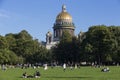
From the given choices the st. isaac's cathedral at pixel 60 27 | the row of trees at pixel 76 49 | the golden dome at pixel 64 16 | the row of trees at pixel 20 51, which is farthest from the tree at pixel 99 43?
the golden dome at pixel 64 16

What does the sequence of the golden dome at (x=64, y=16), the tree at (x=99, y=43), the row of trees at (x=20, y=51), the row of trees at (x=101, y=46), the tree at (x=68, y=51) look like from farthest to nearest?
the golden dome at (x=64, y=16) → the tree at (x=68, y=51) → the row of trees at (x=20, y=51) → the tree at (x=99, y=43) → the row of trees at (x=101, y=46)

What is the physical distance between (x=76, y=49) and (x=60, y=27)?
240 ft

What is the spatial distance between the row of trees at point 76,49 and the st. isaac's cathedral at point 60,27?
56020mm

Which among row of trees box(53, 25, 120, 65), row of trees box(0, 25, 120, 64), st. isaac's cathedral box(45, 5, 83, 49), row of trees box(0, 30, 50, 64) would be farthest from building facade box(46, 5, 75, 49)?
row of trees box(53, 25, 120, 65)

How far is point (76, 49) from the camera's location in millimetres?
110500

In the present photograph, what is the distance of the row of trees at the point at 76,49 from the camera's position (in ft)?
312

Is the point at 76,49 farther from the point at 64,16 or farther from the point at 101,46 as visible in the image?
the point at 64,16

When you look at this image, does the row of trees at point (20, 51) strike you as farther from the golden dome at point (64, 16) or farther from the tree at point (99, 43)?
the golden dome at point (64, 16)

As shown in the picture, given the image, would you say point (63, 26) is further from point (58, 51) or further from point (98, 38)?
point (98, 38)

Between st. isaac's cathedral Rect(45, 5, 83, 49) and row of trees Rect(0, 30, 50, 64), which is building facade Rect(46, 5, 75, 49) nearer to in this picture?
st. isaac's cathedral Rect(45, 5, 83, 49)

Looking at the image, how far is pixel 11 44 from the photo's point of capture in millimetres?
111938

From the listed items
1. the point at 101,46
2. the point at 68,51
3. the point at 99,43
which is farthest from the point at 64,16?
the point at 101,46

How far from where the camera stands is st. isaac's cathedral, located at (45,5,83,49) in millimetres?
182500

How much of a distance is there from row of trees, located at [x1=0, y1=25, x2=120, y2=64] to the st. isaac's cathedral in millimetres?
56020
